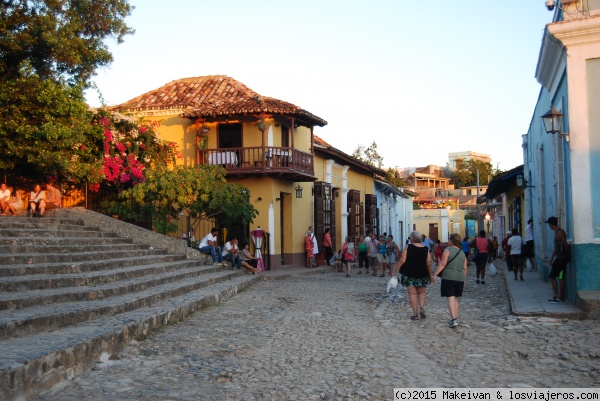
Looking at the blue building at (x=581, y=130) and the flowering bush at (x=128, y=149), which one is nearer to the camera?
the blue building at (x=581, y=130)

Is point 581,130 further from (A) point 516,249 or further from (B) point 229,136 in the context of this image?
(B) point 229,136

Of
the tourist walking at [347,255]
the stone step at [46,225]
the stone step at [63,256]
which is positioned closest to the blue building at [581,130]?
the stone step at [63,256]

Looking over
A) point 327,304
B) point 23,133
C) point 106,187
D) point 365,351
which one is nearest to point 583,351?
point 365,351

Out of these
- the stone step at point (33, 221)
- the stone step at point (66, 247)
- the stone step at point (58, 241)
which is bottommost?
the stone step at point (66, 247)

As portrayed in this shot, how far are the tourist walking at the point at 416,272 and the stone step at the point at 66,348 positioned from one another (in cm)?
365

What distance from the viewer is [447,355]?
7285 mm

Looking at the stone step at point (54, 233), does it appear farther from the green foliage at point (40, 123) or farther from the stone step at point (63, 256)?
the green foliage at point (40, 123)

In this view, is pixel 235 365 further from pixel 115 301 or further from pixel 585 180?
pixel 585 180

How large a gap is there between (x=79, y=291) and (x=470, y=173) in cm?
6153

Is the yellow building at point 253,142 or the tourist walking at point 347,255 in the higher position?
the yellow building at point 253,142

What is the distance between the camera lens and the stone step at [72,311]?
666 cm

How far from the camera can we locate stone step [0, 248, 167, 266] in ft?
34.6

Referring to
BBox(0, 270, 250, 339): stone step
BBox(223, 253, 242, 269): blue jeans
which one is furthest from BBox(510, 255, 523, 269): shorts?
BBox(0, 270, 250, 339): stone step

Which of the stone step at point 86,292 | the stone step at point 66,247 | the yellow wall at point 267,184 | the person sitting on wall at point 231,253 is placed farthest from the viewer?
the yellow wall at point 267,184
